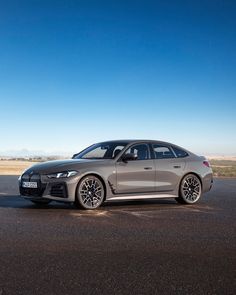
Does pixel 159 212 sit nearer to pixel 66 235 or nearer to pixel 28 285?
pixel 66 235

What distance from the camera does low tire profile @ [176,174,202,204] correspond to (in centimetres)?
1245

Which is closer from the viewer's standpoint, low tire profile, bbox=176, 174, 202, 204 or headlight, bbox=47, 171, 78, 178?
headlight, bbox=47, 171, 78, 178

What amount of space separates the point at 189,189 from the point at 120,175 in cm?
211

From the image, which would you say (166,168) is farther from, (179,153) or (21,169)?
(21,169)

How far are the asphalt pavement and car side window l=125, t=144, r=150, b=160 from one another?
1.64m

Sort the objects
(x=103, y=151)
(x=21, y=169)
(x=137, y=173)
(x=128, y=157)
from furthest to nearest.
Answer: (x=21, y=169), (x=103, y=151), (x=137, y=173), (x=128, y=157)

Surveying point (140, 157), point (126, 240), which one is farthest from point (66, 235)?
point (140, 157)

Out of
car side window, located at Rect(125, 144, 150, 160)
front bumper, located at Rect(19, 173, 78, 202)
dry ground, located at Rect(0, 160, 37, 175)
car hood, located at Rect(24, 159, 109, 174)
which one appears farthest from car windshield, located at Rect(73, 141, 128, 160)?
Result: dry ground, located at Rect(0, 160, 37, 175)

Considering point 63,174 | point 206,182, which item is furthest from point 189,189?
point 63,174

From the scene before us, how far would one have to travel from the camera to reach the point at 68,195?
1066cm

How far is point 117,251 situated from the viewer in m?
6.41

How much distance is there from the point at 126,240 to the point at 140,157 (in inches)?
197

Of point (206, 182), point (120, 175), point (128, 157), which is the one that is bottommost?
point (206, 182)

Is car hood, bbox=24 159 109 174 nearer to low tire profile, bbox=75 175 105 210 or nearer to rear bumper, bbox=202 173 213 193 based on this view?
low tire profile, bbox=75 175 105 210
